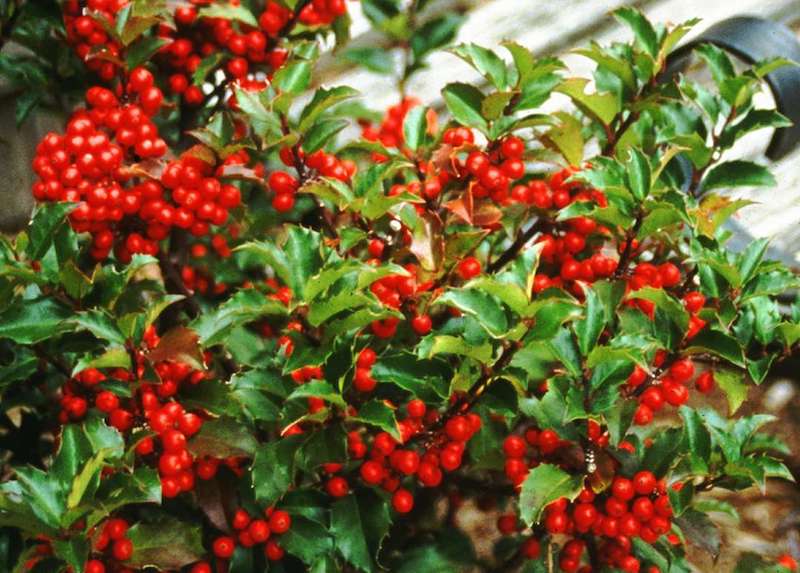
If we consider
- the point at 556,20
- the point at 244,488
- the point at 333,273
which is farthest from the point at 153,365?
the point at 556,20

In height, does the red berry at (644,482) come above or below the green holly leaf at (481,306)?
below

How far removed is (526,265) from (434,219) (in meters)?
0.16

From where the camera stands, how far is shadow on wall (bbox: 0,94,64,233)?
1749 mm

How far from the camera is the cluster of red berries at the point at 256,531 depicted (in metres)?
1.14

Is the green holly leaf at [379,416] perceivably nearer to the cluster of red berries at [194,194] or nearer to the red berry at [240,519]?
the red berry at [240,519]

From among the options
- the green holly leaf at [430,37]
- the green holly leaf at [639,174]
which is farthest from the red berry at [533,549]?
the green holly leaf at [430,37]

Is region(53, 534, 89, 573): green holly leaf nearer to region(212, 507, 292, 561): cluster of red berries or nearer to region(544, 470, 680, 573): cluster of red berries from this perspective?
region(212, 507, 292, 561): cluster of red berries

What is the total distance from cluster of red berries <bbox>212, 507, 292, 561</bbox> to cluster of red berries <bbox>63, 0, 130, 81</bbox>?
23.0 inches

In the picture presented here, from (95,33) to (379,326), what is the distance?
21.8 inches

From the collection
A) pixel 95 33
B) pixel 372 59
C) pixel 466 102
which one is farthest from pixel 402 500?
pixel 372 59

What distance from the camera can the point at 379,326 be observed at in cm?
112

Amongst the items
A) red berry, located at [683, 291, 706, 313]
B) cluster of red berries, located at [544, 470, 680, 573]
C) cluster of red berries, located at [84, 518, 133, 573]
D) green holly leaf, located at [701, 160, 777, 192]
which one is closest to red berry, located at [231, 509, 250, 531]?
cluster of red berries, located at [84, 518, 133, 573]

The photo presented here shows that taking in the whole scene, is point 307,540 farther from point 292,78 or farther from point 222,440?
point 292,78

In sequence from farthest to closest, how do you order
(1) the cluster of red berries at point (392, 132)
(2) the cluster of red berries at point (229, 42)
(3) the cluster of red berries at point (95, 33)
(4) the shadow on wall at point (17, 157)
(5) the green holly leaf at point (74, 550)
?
(4) the shadow on wall at point (17, 157), (1) the cluster of red berries at point (392, 132), (2) the cluster of red berries at point (229, 42), (3) the cluster of red berries at point (95, 33), (5) the green holly leaf at point (74, 550)
